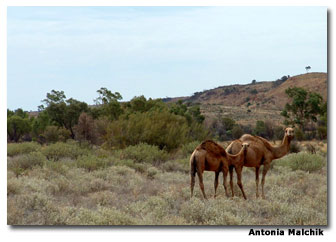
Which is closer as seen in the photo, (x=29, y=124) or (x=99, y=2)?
(x=99, y=2)

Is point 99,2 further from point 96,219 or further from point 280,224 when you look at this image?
point 280,224

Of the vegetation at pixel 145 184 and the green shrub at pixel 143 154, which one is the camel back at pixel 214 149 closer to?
the vegetation at pixel 145 184

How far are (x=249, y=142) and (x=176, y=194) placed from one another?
2.23 m

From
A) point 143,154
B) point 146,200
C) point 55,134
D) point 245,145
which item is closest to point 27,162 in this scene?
point 143,154

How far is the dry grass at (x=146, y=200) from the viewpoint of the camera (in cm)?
851

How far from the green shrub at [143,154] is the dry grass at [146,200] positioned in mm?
2108

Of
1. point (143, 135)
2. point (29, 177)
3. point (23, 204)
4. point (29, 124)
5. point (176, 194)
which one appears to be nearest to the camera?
point (23, 204)

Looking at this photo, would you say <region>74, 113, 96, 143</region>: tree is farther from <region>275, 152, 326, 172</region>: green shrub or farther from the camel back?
the camel back

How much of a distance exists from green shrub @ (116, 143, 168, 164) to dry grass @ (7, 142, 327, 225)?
2.11 meters

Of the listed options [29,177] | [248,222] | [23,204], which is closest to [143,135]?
[29,177]

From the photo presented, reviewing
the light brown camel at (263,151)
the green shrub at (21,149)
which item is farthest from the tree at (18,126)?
the light brown camel at (263,151)

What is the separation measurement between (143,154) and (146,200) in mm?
6760

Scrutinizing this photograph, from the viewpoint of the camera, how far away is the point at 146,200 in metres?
10.6

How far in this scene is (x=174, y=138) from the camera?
64.6 ft
